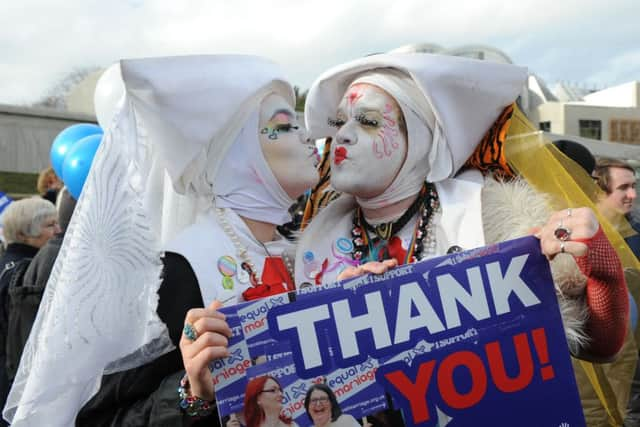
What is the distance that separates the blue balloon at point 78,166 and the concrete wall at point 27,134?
11895 millimetres

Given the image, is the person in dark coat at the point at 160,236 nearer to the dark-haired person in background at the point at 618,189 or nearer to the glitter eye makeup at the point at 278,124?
the glitter eye makeup at the point at 278,124

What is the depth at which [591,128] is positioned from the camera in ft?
95.8

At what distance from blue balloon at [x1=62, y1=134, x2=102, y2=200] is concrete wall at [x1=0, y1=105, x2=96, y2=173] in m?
11.9

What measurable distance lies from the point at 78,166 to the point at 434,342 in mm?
3282

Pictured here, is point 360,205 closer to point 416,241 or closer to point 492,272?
point 416,241

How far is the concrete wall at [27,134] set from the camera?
15594 millimetres

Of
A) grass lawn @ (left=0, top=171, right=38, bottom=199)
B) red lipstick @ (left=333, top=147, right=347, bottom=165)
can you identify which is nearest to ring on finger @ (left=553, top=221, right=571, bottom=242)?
red lipstick @ (left=333, top=147, right=347, bottom=165)

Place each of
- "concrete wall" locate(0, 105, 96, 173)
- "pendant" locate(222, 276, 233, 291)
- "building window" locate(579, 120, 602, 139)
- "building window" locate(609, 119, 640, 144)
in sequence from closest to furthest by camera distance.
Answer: "pendant" locate(222, 276, 233, 291) < "concrete wall" locate(0, 105, 96, 173) < "building window" locate(579, 120, 602, 139) < "building window" locate(609, 119, 640, 144)

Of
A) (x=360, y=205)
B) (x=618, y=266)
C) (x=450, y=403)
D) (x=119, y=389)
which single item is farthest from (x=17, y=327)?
(x=618, y=266)

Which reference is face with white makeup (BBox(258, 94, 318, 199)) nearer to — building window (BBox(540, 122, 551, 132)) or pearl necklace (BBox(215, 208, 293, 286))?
pearl necklace (BBox(215, 208, 293, 286))

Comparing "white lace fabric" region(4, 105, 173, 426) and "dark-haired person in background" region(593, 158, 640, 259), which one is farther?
"dark-haired person in background" region(593, 158, 640, 259)

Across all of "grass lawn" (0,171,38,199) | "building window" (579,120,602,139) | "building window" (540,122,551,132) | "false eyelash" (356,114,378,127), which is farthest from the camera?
"building window" (579,120,602,139)

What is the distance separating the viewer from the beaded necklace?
1.90 m

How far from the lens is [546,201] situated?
1.82 meters
